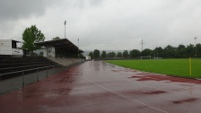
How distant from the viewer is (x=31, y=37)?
82062mm

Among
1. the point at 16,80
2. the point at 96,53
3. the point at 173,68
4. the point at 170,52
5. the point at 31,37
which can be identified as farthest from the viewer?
the point at 96,53

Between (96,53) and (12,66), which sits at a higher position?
(96,53)

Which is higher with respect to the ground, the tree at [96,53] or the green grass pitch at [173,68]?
the tree at [96,53]

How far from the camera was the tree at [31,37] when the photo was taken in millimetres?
80719

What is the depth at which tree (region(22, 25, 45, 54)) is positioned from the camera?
8072cm

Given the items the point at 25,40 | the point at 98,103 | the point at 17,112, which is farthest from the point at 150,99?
the point at 25,40

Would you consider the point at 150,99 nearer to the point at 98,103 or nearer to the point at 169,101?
the point at 169,101

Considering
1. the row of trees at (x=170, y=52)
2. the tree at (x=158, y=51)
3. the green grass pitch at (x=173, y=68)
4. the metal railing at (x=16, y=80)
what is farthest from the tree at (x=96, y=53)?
the metal railing at (x=16, y=80)

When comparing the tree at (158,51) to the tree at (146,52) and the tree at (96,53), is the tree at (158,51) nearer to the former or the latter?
the tree at (146,52)

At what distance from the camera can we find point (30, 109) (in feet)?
27.8

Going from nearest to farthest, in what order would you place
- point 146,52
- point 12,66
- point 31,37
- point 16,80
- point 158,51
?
point 16,80 < point 12,66 < point 31,37 < point 146,52 < point 158,51

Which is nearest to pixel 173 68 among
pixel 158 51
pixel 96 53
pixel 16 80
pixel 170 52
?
pixel 16 80

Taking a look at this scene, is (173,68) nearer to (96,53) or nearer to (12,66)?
(12,66)

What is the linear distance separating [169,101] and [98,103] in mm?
2948
